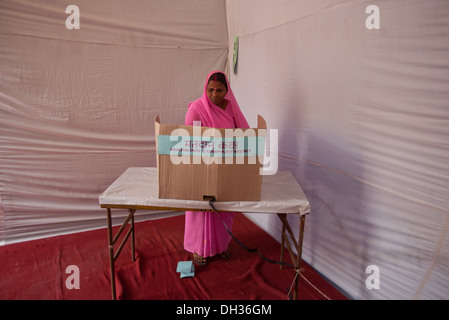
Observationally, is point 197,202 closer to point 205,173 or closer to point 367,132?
point 205,173

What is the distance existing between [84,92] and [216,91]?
1.27 metres

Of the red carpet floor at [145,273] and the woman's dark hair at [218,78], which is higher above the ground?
the woman's dark hair at [218,78]

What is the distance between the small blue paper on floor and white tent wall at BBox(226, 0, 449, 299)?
0.85 meters

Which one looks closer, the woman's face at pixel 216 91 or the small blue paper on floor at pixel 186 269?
the woman's face at pixel 216 91

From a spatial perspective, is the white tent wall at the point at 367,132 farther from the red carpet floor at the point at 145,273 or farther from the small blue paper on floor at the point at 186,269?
the small blue paper on floor at the point at 186,269

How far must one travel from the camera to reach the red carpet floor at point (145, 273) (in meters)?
1.71

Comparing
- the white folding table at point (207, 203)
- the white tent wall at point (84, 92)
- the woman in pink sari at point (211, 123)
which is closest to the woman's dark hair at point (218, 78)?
the woman in pink sari at point (211, 123)

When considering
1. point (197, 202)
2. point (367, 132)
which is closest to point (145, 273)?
point (197, 202)

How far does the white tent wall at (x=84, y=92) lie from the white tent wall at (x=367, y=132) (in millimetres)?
876

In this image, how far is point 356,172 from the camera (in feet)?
5.16

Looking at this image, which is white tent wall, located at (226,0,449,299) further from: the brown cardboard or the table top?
the brown cardboard

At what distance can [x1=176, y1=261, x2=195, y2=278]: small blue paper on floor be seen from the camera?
188 cm

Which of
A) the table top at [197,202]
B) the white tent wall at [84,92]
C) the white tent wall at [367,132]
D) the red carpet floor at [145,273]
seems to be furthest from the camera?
the white tent wall at [84,92]

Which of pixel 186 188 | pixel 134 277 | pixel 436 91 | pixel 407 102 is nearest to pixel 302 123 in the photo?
pixel 407 102
